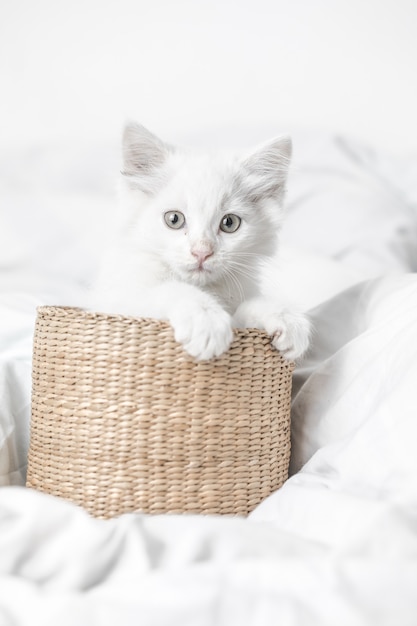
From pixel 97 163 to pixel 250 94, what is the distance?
0.65 m

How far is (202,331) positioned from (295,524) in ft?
1.08

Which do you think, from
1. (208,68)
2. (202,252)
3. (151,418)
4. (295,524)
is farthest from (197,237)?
(208,68)

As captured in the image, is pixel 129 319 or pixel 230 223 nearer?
pixel 129 319

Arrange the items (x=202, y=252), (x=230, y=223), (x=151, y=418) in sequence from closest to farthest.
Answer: (x=151, y=418) < (x=202, y=252) < (x=230, y=223)

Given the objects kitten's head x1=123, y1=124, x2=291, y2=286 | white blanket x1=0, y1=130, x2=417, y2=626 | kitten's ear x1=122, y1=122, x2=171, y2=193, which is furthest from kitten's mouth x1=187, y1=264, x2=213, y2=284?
white blanket x1=0, y1=130, x2=417, y2=626

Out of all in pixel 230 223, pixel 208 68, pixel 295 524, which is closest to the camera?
pixel 295 524

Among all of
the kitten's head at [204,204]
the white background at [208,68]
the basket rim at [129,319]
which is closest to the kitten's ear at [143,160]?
the kitten's head at [204,204]

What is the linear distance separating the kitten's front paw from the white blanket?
0.26m

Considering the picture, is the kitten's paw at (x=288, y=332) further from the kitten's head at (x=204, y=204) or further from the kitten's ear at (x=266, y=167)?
the kitten's ear at (x=266, y=167)

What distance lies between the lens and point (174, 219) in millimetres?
1320

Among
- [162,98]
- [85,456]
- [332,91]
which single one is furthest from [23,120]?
[85,456]

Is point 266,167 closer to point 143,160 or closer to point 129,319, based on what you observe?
point 143,160

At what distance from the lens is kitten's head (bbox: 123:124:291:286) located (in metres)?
1.28

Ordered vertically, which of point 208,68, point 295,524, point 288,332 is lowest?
point 295,524
